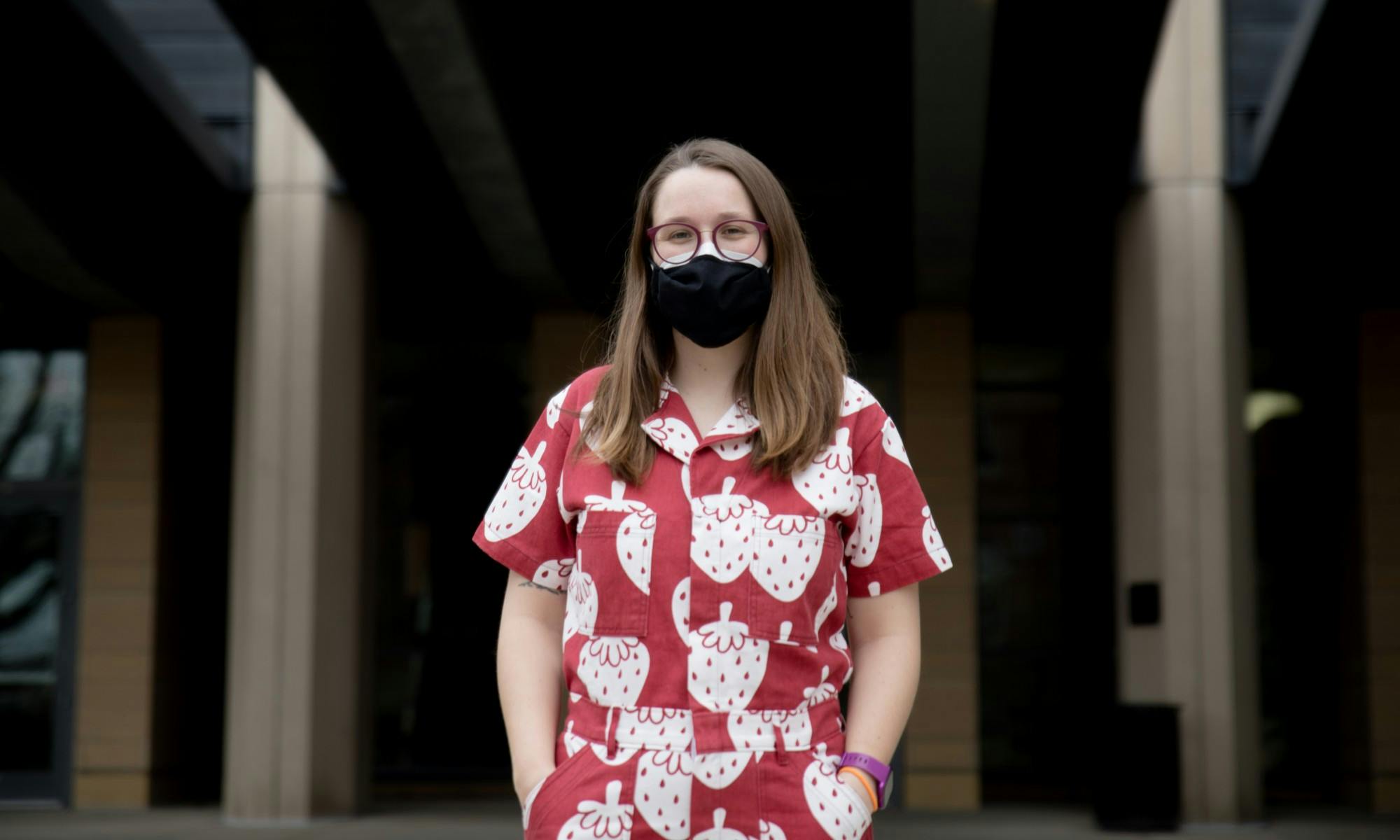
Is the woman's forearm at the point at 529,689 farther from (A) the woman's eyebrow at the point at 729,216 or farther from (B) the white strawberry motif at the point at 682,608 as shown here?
(A) the woman's eyebrow at the point at 729,216

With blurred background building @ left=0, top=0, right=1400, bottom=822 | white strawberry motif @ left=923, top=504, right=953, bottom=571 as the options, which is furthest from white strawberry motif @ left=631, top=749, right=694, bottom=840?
blurred background building @ left=0, top=0, right=1400, bottom=822

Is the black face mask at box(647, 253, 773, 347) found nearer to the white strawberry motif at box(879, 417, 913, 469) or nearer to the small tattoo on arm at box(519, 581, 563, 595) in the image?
the white strawberry motif at box(879, 417, 913, 469)

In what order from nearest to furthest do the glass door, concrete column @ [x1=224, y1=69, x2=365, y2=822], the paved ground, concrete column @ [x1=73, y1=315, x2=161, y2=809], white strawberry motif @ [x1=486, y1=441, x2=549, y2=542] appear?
white strawberry motif @ [x1=486, y1=441, x2=549, y2=542], the paved ground, concrete column @ [x1=224, y1=69, x2=365, y2=822], concrete column @ [x1=73, y1=315, x2=161, y2=809], the glass door

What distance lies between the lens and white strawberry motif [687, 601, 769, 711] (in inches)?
72.2

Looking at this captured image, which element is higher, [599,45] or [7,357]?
[599,45]

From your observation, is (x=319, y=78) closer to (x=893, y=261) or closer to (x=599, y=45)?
(x=599, y=45)

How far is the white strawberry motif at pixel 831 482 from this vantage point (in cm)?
191

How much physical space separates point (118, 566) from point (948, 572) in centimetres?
596

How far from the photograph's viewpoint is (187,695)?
1173 centimetres

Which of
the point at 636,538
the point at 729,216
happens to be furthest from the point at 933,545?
the point at 729,216

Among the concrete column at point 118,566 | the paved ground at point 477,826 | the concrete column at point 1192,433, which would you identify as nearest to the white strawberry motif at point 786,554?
the paved ground at point 477,826

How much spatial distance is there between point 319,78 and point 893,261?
4383 millimetres

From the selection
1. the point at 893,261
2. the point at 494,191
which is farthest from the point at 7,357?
the point at 893,261

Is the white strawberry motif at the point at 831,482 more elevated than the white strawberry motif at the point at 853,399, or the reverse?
the white strawberry motif at the point at 853,399
